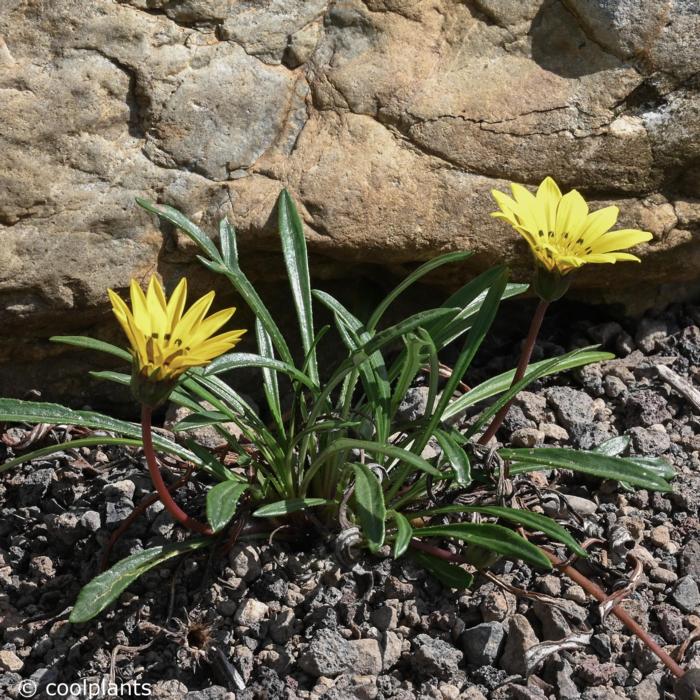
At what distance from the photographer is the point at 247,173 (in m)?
2.88

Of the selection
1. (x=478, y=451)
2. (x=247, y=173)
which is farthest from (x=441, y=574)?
(x=247, y=173)

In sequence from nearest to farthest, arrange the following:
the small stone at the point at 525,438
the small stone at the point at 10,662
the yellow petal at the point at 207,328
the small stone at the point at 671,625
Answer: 1. the yellow petal at the point at 207,328
2. the small stone at the point at 10,662
3. the small stone at the point at 671,625
4. the small stone at the point at 525,438

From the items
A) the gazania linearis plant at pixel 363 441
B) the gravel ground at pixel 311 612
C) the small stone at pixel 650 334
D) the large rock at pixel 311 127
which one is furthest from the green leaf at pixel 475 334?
the small stone at pixel 650 334

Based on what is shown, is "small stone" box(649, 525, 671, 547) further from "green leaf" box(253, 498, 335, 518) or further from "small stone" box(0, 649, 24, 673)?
"small stone" box(0, 649, 24, 673)

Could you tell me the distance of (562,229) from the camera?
8.21 feet

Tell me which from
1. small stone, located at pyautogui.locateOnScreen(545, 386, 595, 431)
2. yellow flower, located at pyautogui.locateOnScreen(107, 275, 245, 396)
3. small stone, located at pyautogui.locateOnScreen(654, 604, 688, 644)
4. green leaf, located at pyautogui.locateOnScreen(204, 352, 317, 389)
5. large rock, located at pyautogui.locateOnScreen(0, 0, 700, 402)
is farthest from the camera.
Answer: small stone, located at pyautogui.locateOnScreen(545, 386, 595, 431)

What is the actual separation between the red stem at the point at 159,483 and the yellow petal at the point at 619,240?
1106 millimetres

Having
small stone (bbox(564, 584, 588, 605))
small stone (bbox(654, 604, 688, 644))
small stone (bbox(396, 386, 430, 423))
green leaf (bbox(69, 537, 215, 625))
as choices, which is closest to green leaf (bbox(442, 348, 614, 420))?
small stone (bbox(396, 386, 430, 423))

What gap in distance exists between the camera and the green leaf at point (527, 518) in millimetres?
2291

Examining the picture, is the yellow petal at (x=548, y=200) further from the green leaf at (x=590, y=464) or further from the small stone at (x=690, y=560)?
the small stone at (x=690, y=560)

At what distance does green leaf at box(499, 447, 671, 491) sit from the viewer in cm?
238

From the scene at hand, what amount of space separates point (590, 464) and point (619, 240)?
53 centimetres

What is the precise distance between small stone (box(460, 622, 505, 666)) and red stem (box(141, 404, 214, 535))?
0.65 metres

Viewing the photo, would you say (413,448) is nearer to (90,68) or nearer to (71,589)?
(71,589)
